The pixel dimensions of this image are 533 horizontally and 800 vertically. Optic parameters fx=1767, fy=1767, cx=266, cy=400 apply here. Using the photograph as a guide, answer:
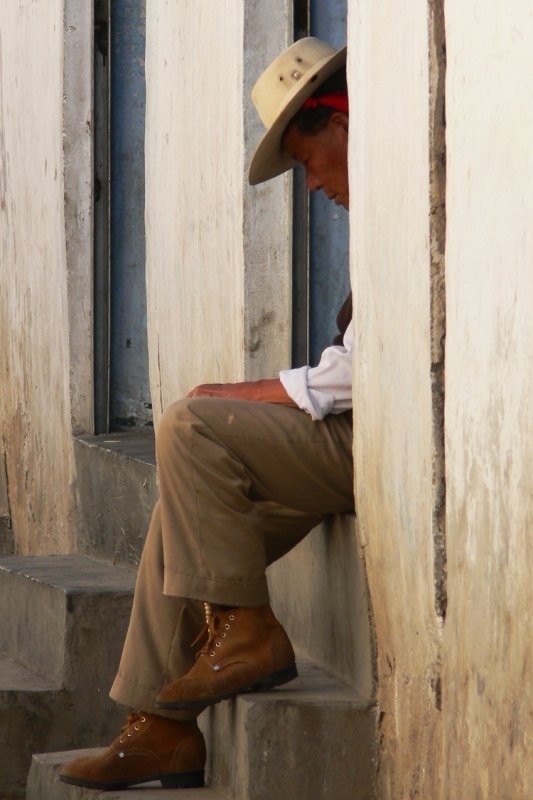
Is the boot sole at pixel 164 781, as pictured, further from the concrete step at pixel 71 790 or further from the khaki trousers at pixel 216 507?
the khaki trousers at pixel 216 507

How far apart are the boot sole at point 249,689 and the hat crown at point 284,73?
1.31 meters

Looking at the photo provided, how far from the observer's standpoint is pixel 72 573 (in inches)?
231

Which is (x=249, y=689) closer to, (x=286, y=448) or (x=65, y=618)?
(x=286, y=448)

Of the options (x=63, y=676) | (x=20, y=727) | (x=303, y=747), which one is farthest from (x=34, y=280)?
(x=303, y=747)

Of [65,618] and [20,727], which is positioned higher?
[65,618]

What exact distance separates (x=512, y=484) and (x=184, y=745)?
60.7 inches

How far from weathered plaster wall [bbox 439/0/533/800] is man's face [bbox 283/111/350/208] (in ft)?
3.39

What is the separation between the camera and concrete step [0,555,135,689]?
5379 millimetres

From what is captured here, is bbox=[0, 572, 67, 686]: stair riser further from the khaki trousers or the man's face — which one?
the man's face

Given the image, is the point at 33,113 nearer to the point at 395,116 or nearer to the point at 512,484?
the point at 395,116

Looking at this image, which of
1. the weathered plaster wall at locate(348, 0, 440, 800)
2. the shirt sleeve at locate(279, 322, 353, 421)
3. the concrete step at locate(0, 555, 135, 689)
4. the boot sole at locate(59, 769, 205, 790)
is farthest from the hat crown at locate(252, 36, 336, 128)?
the concrete step at locate(0, 555, 135, 689)

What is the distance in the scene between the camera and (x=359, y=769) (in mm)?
3984

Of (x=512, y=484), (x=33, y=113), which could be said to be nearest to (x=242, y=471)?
(x=512, y=484)

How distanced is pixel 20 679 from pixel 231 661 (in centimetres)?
172
